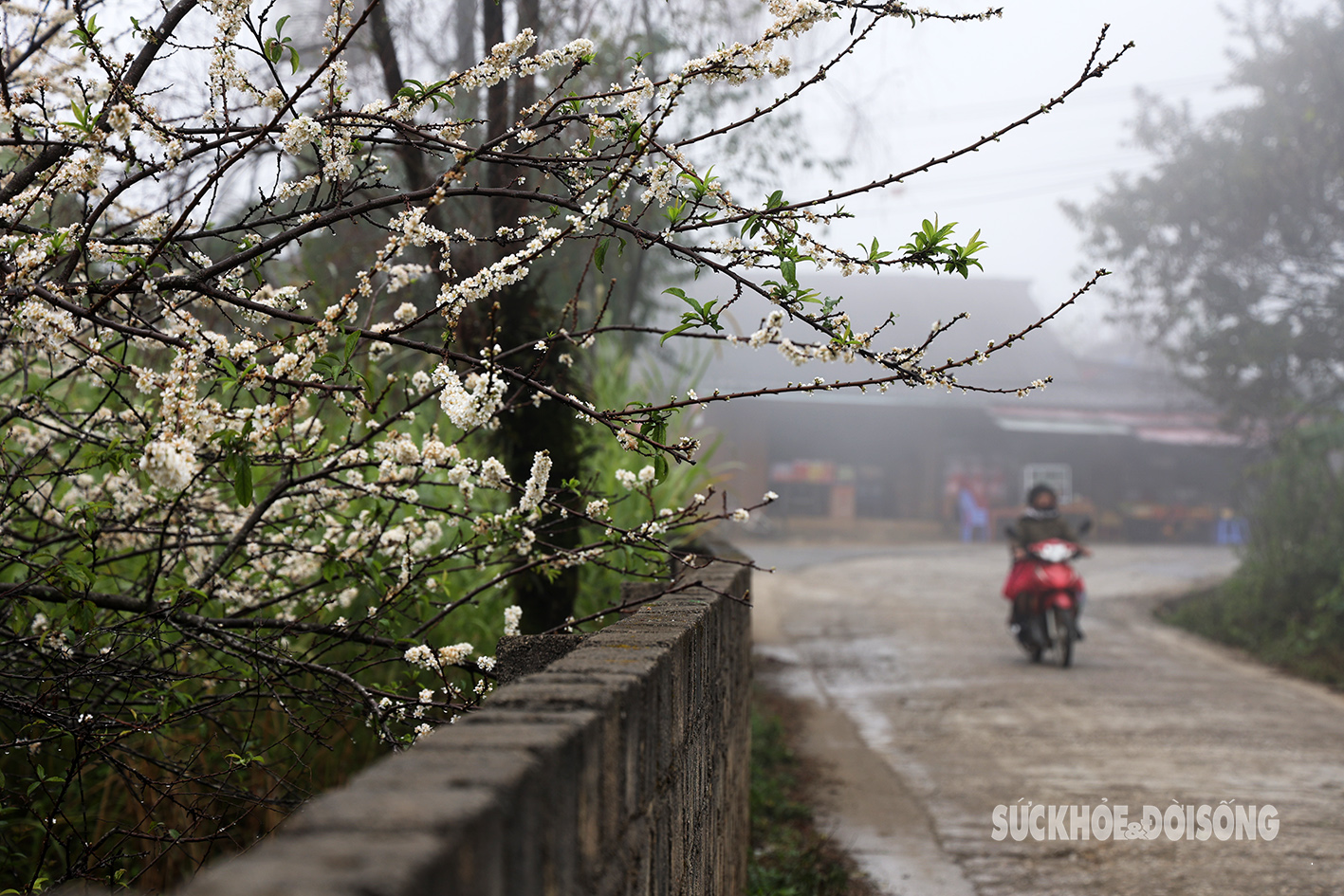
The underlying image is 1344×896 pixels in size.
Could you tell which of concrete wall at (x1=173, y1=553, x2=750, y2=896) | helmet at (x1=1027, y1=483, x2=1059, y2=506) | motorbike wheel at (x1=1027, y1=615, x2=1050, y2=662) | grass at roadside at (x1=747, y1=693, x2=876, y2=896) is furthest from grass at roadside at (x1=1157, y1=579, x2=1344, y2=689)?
concrete wall at (x1=173, y1=553, x2=750, y2=896)

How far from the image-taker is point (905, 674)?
31.1 feet

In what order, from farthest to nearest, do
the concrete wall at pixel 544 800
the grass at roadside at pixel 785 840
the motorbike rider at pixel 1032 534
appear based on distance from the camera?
the motorbike rider at pixel 1032 534, the grass at roadside at pixel 785 840, the concrete wall at pixel 544 800

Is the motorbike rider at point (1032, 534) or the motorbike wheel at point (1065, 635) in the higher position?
the motorbike rider at point (1032, 534)

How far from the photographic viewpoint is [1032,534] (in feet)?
33.5

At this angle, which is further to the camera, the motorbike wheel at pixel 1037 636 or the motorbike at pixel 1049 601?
the motorbike wheel at pixel 1037 636

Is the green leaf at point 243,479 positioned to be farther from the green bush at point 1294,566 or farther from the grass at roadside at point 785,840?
the green bush at point 1294,566

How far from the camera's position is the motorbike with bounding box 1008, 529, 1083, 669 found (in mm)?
9734

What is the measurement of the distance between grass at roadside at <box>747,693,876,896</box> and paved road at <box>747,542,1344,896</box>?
0.53ft

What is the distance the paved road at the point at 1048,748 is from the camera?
182 inches

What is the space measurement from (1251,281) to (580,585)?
1415 cm

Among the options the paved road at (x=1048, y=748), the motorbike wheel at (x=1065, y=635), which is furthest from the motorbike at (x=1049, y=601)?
the paved road at (x=1048, y=748)

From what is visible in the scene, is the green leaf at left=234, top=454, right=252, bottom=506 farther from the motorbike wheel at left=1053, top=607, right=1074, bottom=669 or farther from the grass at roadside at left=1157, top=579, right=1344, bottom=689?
the grass at roadside at left=1157, top=579, right=1344, bottom=689

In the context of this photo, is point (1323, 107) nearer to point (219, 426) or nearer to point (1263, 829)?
point (1263, 829)

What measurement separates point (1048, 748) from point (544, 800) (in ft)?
20.1
